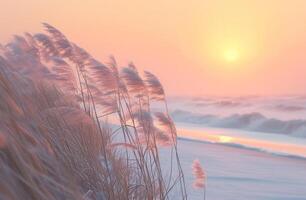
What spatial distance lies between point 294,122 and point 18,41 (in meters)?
10.4

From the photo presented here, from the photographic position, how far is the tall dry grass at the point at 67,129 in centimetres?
154

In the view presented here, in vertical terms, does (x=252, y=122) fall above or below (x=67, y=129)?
below

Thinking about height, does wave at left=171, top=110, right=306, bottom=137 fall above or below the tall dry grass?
below

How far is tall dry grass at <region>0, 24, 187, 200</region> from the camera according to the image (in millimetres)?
1541

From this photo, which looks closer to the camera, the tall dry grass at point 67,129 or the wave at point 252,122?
the tall dry grass at point 67,129

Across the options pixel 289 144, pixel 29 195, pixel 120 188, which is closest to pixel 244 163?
pixel 289 144

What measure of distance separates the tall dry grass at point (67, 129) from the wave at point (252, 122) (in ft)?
31.2

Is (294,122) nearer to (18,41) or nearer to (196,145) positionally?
(196,145)

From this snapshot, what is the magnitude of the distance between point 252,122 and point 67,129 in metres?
12.4

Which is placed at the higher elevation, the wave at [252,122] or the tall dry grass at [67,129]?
the tall dry grass at [67,129]

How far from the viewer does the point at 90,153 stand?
2512mm

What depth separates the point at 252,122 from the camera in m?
14.6

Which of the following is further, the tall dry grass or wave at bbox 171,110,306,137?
wave at bbox 171,110,306,137

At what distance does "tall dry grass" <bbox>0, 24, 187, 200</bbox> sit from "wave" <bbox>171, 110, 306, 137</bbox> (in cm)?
952
